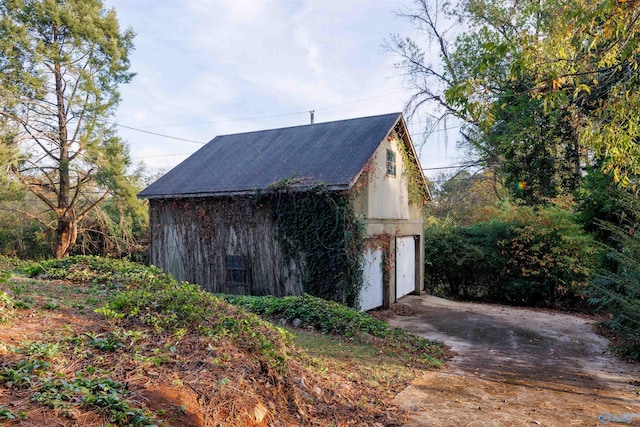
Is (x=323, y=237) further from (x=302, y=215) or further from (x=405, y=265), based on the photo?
(x=405, y=265)

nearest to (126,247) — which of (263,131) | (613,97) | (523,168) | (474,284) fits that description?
(263,131)

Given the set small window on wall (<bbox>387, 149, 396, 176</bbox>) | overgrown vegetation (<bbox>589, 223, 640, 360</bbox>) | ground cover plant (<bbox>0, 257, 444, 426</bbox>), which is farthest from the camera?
small window on wall (<bbox>387, 149, 396, 176</bbox>)

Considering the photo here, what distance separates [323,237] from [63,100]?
14357mm

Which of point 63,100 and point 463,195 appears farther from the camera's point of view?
point 463,195

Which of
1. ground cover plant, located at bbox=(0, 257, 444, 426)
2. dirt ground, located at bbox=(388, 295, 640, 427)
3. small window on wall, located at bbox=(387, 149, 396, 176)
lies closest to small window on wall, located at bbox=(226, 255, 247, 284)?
dirt ground, located at bbox=(388, 295, 640, 427)

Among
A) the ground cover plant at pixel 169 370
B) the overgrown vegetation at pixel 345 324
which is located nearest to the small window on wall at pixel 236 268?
the overgrown vegetation at pixel 345 324

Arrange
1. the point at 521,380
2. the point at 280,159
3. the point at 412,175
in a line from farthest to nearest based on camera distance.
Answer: the point at 412,175 < the point at 280,159 < the point at 521,380

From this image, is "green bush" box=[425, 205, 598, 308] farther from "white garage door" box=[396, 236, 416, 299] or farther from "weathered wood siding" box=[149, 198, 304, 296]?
"weathered wood siding" box=[149, 198, 304, 296]

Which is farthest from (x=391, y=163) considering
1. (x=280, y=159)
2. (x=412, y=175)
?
(x=280, y=159)

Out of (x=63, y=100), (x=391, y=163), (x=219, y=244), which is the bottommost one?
(x=219, y=244)

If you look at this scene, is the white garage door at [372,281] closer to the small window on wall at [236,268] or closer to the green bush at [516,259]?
the small window on wall at [236,268]

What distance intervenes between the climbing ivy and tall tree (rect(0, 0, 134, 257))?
10122 millimetres

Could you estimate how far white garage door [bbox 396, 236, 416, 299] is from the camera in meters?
13.5

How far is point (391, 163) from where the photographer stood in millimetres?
12930
